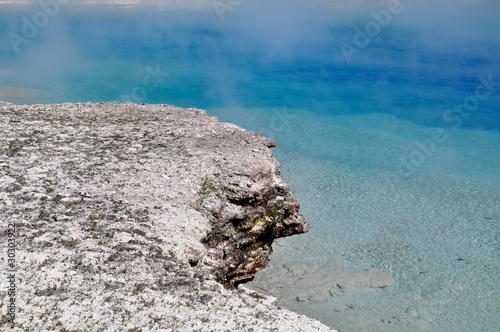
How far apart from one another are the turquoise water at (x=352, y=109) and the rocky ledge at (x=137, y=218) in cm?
404

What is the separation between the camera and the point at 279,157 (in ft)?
59.6

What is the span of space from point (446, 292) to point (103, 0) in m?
54.6

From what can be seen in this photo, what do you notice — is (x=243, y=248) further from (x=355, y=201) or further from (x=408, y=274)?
(x=355, y=201)

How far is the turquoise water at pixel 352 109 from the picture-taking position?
11.8 metres

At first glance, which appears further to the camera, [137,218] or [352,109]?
[352,109]

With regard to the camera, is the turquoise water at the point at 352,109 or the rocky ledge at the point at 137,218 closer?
the rocky ledge at the point at 137,218

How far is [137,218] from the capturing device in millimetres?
5707

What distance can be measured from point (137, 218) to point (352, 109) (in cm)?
1987

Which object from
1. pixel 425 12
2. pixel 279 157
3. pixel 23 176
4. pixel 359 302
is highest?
pixel 425 12

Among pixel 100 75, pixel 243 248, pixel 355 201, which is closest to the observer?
pixel 243 248

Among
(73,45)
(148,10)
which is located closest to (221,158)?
(73,45)

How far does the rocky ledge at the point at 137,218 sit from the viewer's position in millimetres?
4398

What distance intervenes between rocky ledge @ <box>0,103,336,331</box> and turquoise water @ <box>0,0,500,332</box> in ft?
13.2

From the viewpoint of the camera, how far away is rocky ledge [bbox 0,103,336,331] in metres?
4.40
